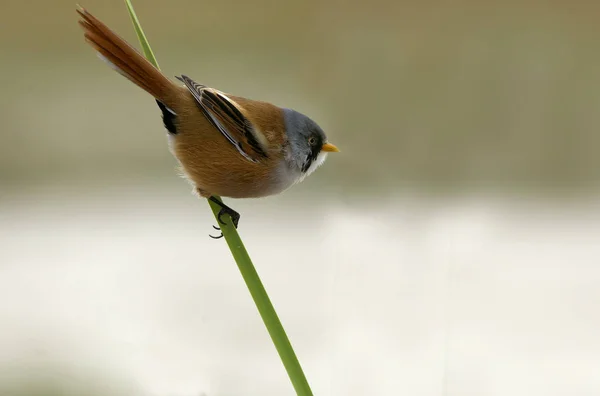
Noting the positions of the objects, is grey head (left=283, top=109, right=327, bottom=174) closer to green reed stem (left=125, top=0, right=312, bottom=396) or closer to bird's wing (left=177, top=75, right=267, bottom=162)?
bird's wing (left=177, top=75, right=267, bottom=162)

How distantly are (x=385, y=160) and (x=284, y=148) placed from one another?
607 mm

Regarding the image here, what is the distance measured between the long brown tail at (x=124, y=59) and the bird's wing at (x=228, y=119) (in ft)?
0.13

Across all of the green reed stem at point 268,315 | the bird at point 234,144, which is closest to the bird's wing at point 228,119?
the bird at point 234,144

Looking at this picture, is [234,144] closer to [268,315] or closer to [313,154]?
[313,154]

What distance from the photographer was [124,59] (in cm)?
59

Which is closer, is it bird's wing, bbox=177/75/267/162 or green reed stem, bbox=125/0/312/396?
green reed stem, bbox=125/0/312/396

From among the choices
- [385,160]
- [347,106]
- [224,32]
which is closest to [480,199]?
[385,160]

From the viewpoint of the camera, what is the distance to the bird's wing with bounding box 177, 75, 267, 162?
2.45 feet

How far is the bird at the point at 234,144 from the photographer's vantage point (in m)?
0.75

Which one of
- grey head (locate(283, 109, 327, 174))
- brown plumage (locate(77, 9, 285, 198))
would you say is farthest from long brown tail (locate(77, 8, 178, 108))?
grey head (locate(283, 109, 327, 174))

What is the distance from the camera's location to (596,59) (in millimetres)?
1604

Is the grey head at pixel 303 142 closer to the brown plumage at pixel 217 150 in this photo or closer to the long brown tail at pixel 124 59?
the brown plumage at pixel 217 150

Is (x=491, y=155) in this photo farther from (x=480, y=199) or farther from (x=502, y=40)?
(x=502, y=40)

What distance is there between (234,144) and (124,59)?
0.22 metres
